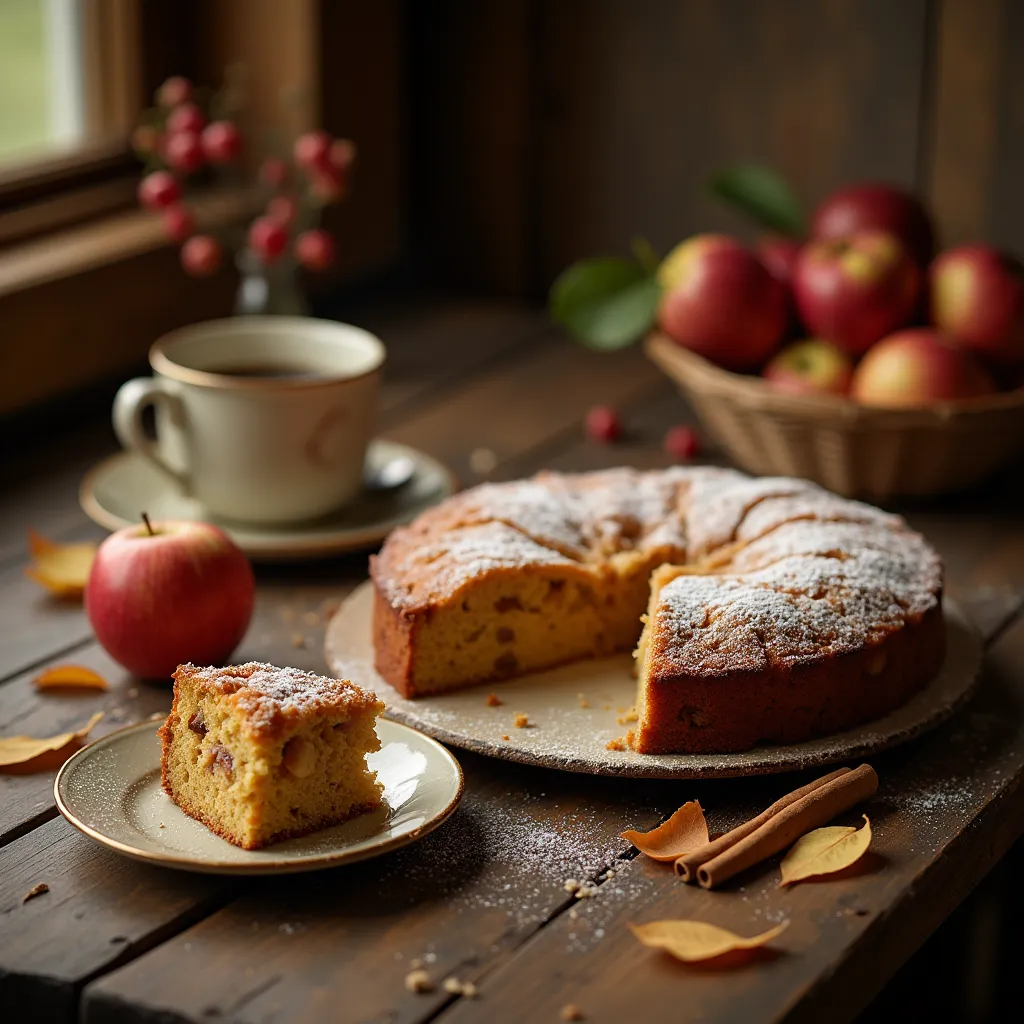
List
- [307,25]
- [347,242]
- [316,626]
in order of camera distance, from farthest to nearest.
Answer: [347,242], [307,25], [316,626]

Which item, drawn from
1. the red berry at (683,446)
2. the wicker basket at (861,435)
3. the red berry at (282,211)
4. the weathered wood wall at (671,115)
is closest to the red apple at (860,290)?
the wicker basket at (861,435)

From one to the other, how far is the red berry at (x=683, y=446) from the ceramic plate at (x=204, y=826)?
941 mm

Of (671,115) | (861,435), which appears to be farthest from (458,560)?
(671,115)

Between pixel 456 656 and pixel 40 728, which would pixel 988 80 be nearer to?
pixel 456 656

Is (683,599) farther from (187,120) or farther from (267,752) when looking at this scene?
(187,120)

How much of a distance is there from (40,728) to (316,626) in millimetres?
319

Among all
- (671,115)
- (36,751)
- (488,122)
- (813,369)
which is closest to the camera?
(36,751)

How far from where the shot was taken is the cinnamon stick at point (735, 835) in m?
1.13

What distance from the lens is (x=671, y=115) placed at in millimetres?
2662

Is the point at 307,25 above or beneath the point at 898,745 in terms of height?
above

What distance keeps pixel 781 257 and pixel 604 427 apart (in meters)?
0.34

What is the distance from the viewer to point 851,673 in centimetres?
129

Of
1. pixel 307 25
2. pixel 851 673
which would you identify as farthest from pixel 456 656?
pixel 307 25

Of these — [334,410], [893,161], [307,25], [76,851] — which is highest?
[307,25]
